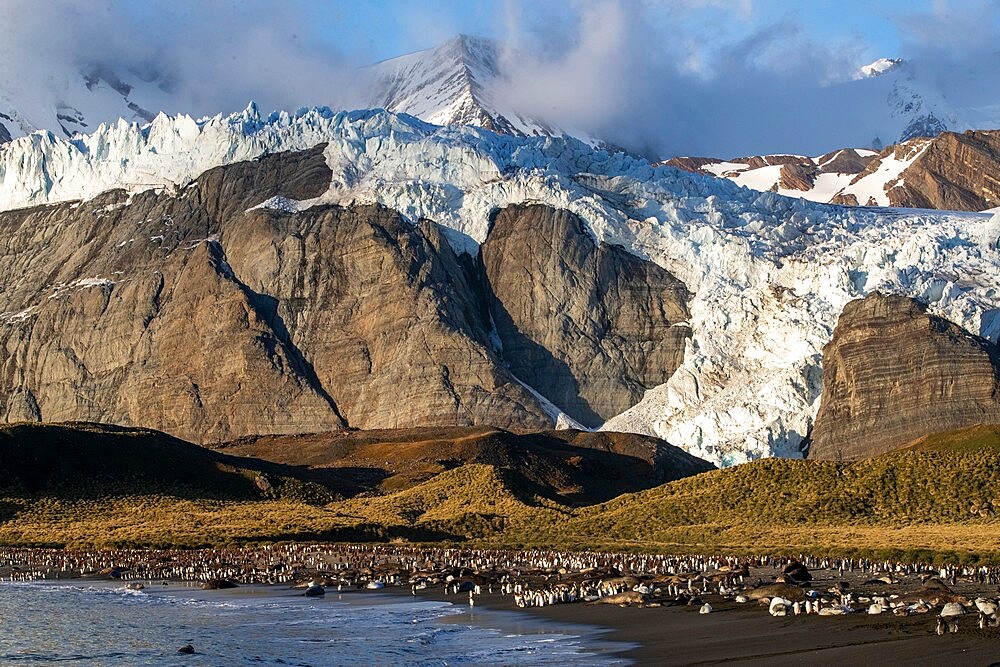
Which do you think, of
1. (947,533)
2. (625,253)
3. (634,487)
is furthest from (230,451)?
(947,533)

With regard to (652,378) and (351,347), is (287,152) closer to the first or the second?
(351,347)

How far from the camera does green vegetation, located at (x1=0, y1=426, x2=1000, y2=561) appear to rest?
6422 cm

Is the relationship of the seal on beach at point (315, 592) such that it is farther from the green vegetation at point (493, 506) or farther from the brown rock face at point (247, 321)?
the brown rock face at point (247, 321)

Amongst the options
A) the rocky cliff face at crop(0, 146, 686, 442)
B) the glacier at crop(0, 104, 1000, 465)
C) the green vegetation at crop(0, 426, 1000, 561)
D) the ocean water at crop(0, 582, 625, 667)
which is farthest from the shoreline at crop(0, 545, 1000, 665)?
the rocky cliff face at crop(0, 146, 686, 442)

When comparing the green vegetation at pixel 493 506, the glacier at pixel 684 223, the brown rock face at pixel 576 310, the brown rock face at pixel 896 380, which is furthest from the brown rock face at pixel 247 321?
the green vegetation at pixel 493 506

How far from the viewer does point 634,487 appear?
392 ft

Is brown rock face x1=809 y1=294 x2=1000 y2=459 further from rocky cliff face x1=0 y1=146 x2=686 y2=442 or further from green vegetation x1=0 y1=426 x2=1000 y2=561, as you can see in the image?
green vegetation x1=0 y1=426 x2=1000 y2=561

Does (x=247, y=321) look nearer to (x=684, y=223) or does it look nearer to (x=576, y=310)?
(x=576, y=310)

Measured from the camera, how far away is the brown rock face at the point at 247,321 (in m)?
151

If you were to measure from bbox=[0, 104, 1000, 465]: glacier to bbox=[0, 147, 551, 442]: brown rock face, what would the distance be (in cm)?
449

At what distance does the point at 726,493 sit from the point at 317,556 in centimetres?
2353

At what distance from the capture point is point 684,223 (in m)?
163

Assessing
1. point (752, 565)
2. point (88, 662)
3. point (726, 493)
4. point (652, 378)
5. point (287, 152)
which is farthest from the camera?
point (287, 152)

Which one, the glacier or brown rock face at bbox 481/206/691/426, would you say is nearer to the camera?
the glacier
